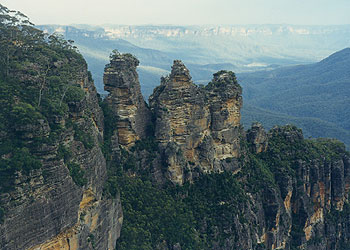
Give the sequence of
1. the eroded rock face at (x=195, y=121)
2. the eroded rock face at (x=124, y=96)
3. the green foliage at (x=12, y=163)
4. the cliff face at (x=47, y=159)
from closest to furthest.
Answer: the green foliage at (x=12, y=163), the cliff face at (x=47, y=159), the eroded rock face at (x=124, y=96), the eroded rock face at (x=195, y=121)

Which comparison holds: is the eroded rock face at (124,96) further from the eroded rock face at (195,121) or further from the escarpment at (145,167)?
the eroded rock face at (195,121)

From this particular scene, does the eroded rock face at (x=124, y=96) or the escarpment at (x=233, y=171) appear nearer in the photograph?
the eroded rock face at (x=124, y=96)

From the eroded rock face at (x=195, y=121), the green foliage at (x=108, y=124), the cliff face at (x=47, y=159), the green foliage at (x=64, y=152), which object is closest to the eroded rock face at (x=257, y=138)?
the eroded rock face at (x=195, y=121)

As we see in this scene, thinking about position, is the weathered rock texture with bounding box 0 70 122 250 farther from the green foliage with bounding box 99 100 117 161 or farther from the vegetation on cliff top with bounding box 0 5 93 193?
the green foliage with bounding box 99 100 117 161

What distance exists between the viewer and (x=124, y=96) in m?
39.7

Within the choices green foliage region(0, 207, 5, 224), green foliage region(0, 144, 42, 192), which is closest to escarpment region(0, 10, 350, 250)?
green foliage region(0, 144, 42, 192)

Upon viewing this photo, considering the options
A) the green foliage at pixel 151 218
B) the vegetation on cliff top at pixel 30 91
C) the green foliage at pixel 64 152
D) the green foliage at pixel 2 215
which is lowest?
the green foliage at pixel 151 218

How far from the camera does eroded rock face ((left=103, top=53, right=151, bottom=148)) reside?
39.1m

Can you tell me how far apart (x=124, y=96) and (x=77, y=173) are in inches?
561

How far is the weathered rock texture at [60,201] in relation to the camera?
2241 centimetres

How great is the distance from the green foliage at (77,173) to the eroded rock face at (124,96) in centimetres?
1249

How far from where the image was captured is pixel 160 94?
4241 cm

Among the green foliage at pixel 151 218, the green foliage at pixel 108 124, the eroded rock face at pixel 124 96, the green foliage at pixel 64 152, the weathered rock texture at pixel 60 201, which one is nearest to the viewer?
the weathered rock texture at pixel 60 201

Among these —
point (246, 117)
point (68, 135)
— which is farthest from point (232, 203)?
point (246, 117)
